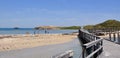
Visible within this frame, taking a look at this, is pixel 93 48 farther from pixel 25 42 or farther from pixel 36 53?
pixel 25 42

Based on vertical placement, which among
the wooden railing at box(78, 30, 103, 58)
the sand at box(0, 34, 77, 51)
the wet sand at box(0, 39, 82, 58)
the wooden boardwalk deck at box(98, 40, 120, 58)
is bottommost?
the sand at box(0, 34, 77, 51)

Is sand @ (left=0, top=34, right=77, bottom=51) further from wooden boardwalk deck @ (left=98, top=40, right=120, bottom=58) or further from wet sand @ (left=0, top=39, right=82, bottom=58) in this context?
wooden boardwalk deck @ (left=98, top=40, right=120, bottom=58)

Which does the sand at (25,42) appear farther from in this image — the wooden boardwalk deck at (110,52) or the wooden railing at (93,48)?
the wooden railing at (93,48)

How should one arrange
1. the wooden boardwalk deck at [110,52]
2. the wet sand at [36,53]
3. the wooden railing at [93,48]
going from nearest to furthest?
1. the wooden railing at [93,48]
2. the wooden boardwalk deck at [110,52]
3. the wet sand at [36,53]

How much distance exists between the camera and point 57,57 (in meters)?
8.23

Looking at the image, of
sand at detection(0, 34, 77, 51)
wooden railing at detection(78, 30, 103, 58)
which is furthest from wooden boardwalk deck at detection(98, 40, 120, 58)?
sand at detection(0, 34, 77, 51)

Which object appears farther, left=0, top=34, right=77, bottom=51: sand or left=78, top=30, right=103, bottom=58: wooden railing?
left=0, top=34, right=77, bottom=51: sand

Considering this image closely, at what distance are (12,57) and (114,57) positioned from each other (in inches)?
483

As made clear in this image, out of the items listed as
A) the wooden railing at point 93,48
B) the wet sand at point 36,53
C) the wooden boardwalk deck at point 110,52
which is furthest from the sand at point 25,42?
the wooden railing at point 93,48

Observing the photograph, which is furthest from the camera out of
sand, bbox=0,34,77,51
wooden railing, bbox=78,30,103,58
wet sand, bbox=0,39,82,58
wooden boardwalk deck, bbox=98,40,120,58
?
sand, bbox=0,34,77,51

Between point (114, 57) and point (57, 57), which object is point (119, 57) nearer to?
point (114, 57)

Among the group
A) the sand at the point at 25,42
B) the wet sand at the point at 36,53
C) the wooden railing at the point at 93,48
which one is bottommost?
the sand at the point at 25,42

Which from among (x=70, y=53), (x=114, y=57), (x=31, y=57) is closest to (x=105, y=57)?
(x=114, y=57)

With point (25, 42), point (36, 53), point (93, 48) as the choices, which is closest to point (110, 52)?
point (93, 48)
